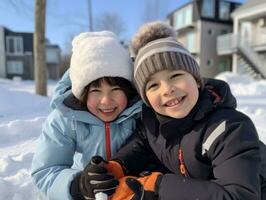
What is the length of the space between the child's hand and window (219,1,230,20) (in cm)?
2565

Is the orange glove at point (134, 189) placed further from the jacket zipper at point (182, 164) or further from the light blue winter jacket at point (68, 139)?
the light blue winter jacket at point (68, 139)

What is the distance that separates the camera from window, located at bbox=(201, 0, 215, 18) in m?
25.0

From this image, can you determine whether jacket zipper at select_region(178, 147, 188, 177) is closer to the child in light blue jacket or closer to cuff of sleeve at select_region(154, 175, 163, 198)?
cuff of sleeve at select_region(154, 175, 163, 198)

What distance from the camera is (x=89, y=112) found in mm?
1923

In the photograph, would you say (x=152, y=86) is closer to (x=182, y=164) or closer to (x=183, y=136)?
(x=183, y=136)

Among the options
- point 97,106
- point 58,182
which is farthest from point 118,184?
point 97,106

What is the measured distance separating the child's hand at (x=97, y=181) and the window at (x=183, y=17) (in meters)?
25.2

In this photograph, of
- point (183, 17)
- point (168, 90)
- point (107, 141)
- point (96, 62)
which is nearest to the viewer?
point (168, 90)

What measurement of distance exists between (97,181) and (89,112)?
0.53 metres

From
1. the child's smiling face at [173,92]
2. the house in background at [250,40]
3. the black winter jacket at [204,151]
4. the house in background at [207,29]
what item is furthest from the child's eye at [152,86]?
the house in background at [207,29]

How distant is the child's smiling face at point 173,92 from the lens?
164 centimetres

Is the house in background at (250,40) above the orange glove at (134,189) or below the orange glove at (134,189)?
above

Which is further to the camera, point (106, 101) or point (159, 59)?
point (106, 101)

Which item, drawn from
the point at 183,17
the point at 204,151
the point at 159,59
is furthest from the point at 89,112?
the point at 183,17
